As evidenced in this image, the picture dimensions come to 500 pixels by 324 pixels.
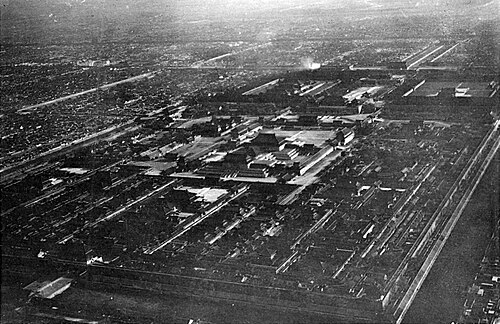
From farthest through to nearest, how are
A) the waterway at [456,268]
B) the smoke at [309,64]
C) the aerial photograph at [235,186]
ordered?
the smoke at [309,64]
the aerial photograph at [235,186]
the waterway at [456,268]

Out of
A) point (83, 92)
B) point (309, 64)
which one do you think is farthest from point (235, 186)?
point (309, 64)

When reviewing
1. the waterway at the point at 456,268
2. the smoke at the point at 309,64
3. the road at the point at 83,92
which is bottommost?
the waterway at the point at 456,268

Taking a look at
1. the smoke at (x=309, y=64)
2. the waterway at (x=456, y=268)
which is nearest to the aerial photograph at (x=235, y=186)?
the waterway at (x=456, y=268)

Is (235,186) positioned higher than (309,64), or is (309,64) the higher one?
(235,186)

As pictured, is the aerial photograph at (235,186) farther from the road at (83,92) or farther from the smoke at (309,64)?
the smoke at (309,64)

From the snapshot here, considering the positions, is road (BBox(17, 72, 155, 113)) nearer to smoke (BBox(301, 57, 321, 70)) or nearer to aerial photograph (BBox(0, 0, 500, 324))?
aerial photograph (BBox(0, 0, 500, 324))

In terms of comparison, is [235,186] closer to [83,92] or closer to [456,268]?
[456,268]
